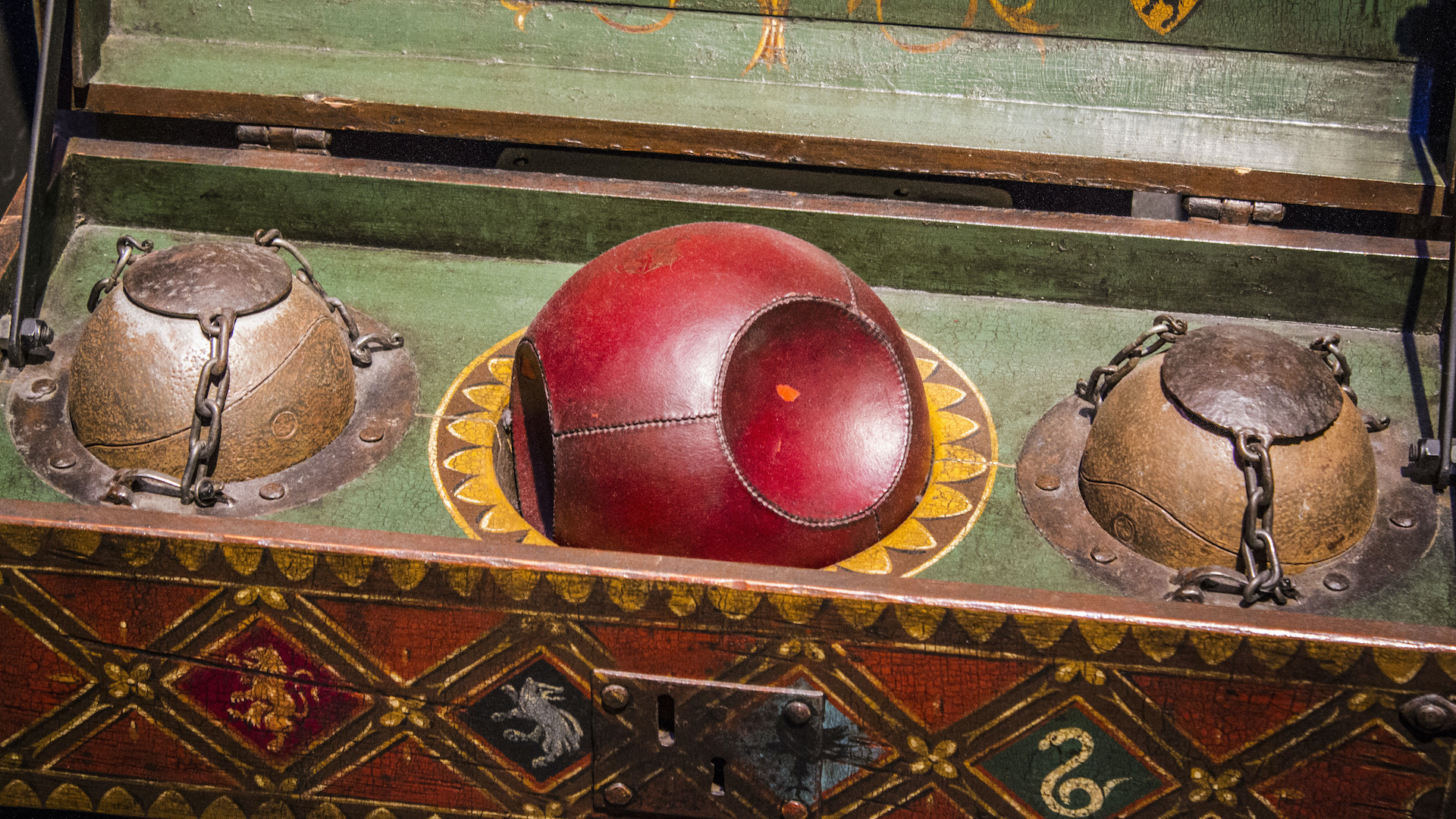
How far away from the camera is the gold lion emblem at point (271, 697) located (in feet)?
7.68

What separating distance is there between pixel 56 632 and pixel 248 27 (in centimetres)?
189

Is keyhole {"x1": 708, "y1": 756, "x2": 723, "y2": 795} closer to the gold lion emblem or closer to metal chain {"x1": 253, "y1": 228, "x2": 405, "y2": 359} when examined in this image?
the gold lion emblem

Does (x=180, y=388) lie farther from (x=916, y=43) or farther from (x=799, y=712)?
(x=916, y=43)

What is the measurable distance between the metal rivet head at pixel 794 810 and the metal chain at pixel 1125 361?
3.66 ft

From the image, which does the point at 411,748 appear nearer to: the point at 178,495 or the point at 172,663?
the point at 172,663

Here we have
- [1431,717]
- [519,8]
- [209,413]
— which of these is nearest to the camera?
[1431,717]

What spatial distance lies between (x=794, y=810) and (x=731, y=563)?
1.57 ft

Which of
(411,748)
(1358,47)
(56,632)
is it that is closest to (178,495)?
(56,632)

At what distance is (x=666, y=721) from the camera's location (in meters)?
2.34

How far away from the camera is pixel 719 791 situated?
2.37 metres

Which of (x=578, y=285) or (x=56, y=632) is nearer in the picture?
(x=56, y=632)

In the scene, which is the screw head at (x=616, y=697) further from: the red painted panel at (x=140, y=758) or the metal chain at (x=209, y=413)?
the metal chain at (x=209, y=413)

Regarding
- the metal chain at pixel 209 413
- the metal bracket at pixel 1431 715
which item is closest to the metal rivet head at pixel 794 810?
the metal bracket at pixel 1431 715

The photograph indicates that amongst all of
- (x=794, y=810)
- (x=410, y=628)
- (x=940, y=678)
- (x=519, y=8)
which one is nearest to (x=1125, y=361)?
(x=940, y=678)
